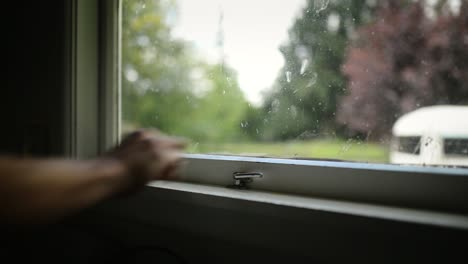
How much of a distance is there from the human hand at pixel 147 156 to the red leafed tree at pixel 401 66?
384 mm

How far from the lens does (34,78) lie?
1202mm

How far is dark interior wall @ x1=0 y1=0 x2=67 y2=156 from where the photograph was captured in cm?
112

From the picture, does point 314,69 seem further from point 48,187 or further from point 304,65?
point 48,187

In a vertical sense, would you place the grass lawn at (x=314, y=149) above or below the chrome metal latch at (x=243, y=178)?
above

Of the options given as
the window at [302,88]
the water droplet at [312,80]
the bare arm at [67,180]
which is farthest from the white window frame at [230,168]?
the bare arm at [67,180]

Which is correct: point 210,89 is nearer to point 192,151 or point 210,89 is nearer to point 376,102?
point 192,151

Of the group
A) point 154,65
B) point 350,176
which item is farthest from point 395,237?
point 154,65

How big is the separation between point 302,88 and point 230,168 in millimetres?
249

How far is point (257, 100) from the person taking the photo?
87 cm

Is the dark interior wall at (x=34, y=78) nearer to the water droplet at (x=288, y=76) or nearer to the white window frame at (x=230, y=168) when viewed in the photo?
the white window frame at (x=230, y=168)

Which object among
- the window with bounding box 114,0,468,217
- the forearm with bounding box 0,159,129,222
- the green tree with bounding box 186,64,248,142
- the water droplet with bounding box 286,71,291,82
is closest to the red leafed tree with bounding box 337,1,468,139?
the window with bounding box 114,0,468,217

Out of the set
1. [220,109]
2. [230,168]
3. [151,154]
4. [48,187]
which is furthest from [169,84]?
[48,187]

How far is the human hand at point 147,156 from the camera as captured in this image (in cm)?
45

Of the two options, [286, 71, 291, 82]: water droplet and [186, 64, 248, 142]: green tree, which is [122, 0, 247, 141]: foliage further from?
[286, 71, 291, 82]: water droplet
